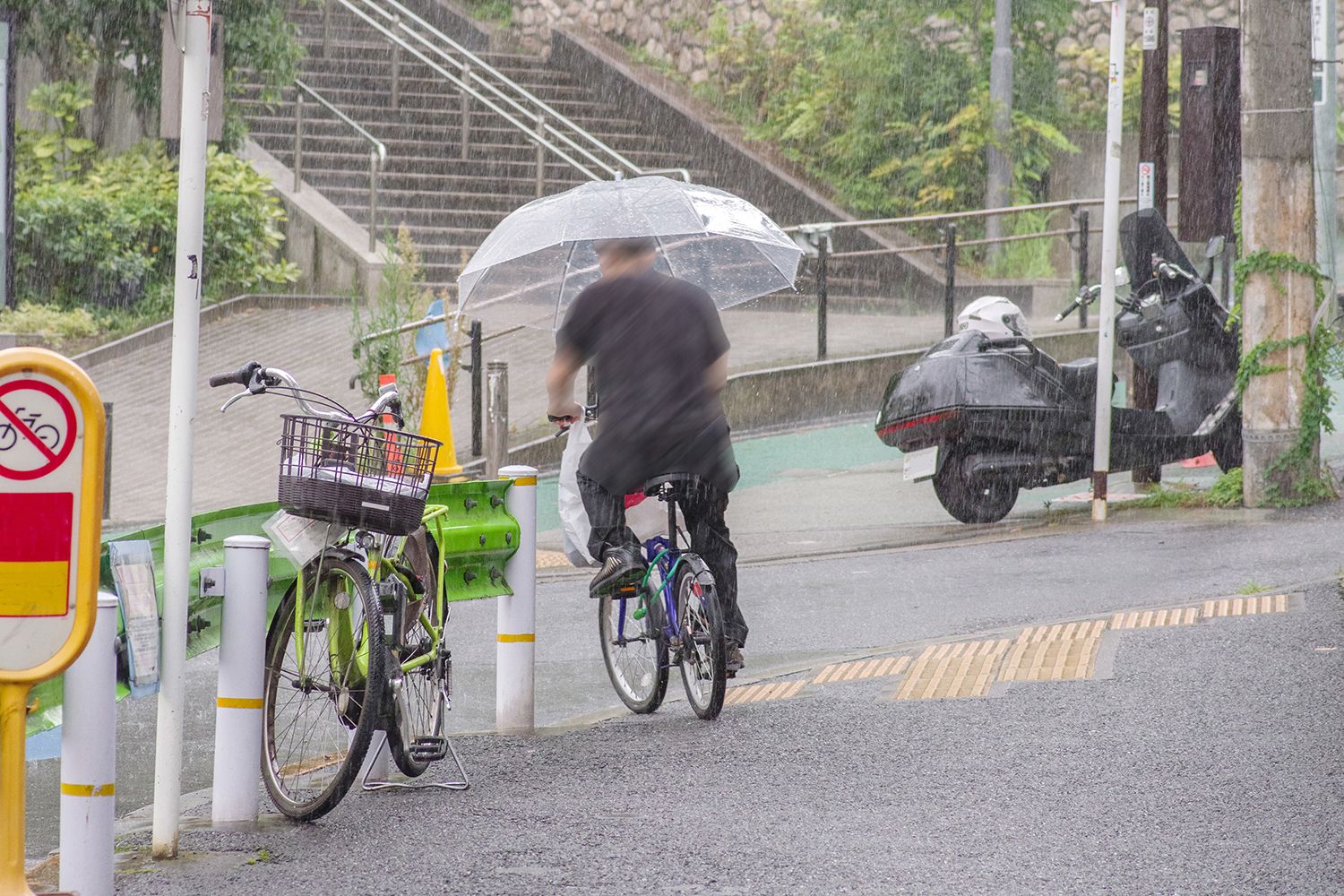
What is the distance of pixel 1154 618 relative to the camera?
283 inches

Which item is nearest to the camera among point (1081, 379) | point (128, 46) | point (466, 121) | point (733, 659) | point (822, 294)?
point (733, 659)

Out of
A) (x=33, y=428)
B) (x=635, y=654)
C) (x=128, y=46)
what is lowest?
(x=635, y=654)

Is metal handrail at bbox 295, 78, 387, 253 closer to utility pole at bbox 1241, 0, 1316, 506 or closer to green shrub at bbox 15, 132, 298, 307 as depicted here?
green shrub at bbox 15, 132, 298, 307

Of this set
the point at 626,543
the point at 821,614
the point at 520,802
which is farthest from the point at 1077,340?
the point at 520,802

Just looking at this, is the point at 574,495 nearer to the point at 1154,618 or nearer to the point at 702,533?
the point at 702,533

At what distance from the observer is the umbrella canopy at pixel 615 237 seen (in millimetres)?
6504

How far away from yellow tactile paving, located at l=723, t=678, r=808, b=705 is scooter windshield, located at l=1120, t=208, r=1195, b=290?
523 centimetres

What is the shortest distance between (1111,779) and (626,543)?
189cm

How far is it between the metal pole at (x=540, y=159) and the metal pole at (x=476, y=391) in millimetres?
6278

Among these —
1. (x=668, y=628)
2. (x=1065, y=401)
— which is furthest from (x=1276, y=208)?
(x=668, y=628)

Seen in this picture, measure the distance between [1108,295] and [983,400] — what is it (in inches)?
47.4

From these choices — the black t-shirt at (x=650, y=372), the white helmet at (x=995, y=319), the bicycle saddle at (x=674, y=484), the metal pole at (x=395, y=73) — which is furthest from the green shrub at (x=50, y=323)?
the bicycle saddle at (x=674, y=484)

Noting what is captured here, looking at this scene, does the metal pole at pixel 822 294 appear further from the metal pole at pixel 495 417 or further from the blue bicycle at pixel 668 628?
the blue bicycle at pixel 668 628

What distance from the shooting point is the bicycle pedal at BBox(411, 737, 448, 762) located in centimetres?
482
